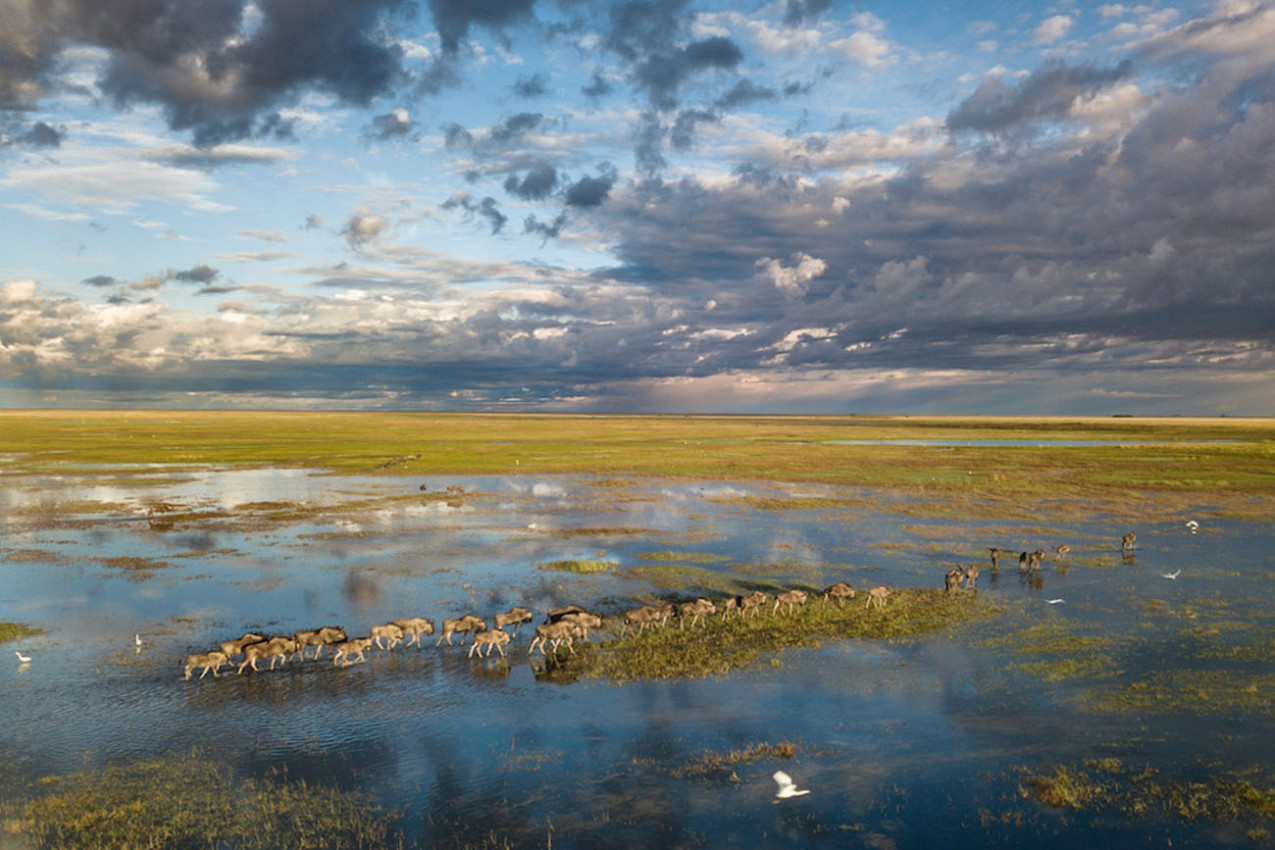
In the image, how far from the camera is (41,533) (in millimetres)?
39438

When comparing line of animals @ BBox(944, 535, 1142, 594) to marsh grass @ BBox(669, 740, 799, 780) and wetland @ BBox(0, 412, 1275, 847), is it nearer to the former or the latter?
wetland @ BBox(0, 412, 1275, 847)

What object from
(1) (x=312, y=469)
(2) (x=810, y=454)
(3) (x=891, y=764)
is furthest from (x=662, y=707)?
(2) (x=810, y=454)

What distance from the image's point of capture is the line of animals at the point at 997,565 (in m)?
28.1

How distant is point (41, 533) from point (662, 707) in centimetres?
3970

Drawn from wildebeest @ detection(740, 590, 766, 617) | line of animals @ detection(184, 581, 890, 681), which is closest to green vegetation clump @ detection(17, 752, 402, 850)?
line of animals @ detection(184, 581, 890, 681)

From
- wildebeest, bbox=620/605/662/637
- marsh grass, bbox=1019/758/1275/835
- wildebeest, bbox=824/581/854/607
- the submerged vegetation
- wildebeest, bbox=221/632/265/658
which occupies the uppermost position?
wildebeest, bbox=221/632/265/658

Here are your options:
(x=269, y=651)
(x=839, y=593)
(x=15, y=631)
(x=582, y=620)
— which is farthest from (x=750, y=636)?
(x=15, y=631)

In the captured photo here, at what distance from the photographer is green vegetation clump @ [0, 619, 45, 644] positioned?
2288 cm

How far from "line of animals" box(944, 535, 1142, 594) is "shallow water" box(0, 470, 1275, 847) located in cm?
81

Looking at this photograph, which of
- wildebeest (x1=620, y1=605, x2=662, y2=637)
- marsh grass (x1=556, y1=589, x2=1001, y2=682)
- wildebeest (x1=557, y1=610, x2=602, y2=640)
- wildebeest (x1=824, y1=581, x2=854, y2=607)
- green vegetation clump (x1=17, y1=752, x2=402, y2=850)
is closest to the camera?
green vegetation clump (x1=17, y1=752, x2=402, y2=850)

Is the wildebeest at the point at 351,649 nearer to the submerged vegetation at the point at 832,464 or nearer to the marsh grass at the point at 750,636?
the marsh grass at the point at 750,636

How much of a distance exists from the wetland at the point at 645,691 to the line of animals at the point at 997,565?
627 millimetres

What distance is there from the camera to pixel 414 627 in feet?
72.6

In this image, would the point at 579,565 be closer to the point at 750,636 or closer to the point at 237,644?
the point at 750,636
